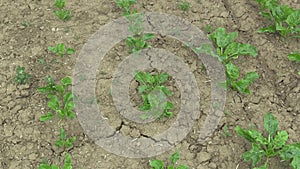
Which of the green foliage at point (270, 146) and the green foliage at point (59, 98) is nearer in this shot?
the green foliage at point (270, 146)

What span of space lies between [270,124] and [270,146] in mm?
214

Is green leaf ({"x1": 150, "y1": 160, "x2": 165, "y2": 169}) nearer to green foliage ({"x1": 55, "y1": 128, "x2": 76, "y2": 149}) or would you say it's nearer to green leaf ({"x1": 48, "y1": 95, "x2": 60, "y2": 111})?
green foliage ({"x1": 55, "y1": 128, "x2": 76, "y2": 149})

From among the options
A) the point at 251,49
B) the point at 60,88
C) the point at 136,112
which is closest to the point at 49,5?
the point at 60,88

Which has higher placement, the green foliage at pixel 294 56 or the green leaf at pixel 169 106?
the green foliage at pixel 294 56

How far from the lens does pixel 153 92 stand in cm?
395

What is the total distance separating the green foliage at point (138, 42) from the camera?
4285mm

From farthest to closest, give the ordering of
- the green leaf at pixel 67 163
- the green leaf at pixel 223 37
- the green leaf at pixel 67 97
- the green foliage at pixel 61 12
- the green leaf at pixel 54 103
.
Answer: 1. the green foliage at pixel 61 12
2. the green leaf at pixel 223 37
3. the green leaf at pixel 67 97
4. the green leaf at pixel 54 103
5. the green leaf at pixel 67 163

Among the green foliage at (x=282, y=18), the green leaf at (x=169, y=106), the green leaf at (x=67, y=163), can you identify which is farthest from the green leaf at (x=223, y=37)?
the green leaf at (x=67, y=163)

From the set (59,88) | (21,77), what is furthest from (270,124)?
(21,77)

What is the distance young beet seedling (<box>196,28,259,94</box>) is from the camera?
13.3 feet

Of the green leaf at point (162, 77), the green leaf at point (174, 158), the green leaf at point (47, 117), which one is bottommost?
the green leaf at point (174, 158)

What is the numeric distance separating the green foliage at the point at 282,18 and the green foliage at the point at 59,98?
2.14 meters

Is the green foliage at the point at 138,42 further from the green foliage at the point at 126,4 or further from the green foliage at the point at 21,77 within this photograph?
the green foliage at the point at 21,77

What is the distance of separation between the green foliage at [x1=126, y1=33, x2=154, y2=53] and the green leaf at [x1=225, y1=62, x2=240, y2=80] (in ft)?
2.77
